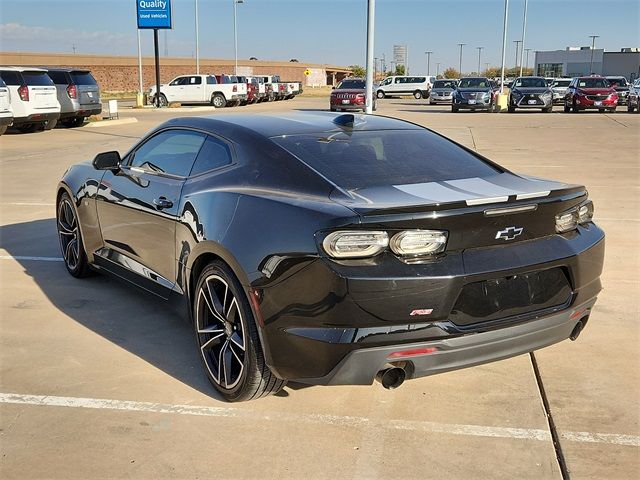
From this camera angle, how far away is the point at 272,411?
3.68 m

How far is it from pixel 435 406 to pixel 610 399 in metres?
0.99

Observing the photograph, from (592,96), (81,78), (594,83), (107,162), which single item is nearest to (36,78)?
(81,78)

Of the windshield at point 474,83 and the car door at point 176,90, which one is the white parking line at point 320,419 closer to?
the windshield at point 474,83

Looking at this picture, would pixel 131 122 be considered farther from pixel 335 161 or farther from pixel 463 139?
pixel 335 161

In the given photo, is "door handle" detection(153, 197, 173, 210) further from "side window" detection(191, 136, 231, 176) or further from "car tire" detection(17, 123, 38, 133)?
"car tire" detection(17, 123, 38, 133)

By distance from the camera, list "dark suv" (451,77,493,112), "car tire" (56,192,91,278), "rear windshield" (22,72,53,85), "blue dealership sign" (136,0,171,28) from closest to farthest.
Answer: "car tire" (56,192,91,278), "rear windshield" (22,72,53,85), "dark suv" (451,77,493,112), "blue dealership sign" (136,0,171,28)

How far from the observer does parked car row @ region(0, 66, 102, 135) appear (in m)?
18.9

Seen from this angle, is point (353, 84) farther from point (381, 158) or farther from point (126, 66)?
point (126, 66)

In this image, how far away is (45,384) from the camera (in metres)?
4.02

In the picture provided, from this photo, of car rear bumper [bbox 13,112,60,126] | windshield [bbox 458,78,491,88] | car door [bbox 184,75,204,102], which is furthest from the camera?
car door [bbox 184,75,204,102]

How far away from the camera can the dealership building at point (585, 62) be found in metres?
102

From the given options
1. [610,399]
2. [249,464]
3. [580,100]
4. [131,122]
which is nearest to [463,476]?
[249,464]

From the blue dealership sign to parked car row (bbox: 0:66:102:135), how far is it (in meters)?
12.1

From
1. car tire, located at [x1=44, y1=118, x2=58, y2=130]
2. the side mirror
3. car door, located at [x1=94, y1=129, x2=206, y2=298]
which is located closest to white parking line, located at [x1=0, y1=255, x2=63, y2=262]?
car door, located at [x1=94, y1=129, x2=206, y2=298]
